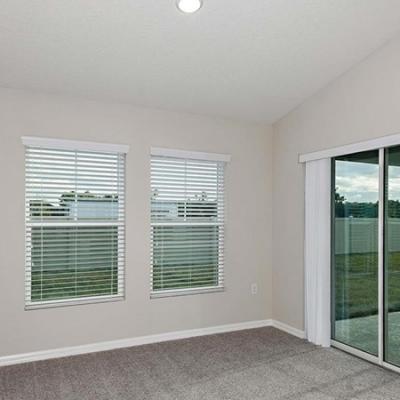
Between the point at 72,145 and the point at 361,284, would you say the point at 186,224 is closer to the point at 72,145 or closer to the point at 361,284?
the point at 72,145

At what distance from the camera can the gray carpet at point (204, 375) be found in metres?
2.98

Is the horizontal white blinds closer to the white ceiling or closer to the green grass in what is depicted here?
the white ceiling

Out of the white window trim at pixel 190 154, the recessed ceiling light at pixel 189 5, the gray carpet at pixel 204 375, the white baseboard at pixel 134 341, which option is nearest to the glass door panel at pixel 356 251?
the gray carpet at pixel 204 375

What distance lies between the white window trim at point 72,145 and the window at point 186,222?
41cm

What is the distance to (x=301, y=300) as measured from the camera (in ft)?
14.3

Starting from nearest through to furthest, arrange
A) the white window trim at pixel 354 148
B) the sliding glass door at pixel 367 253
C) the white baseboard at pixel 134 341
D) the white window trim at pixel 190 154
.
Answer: the white window trim at pixel 354 148
the sliding glass door at pixel 367 253
the white baseboard at pixel 134 341
the white window trim at pixel 190 154

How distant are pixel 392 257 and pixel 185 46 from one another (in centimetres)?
253

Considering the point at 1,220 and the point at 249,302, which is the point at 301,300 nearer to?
the point at 249,302

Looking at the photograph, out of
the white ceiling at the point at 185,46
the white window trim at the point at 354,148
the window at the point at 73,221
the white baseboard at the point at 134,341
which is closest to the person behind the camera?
the white ceiling at the point at 185,46

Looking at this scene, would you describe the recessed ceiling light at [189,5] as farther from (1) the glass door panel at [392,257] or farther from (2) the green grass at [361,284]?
(2) the green grass at [361,284]

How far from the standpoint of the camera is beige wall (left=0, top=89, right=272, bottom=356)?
3553 millimetres

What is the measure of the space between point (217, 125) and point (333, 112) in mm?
1258

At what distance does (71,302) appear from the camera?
3.79 meters

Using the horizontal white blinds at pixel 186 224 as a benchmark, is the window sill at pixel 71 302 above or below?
below
